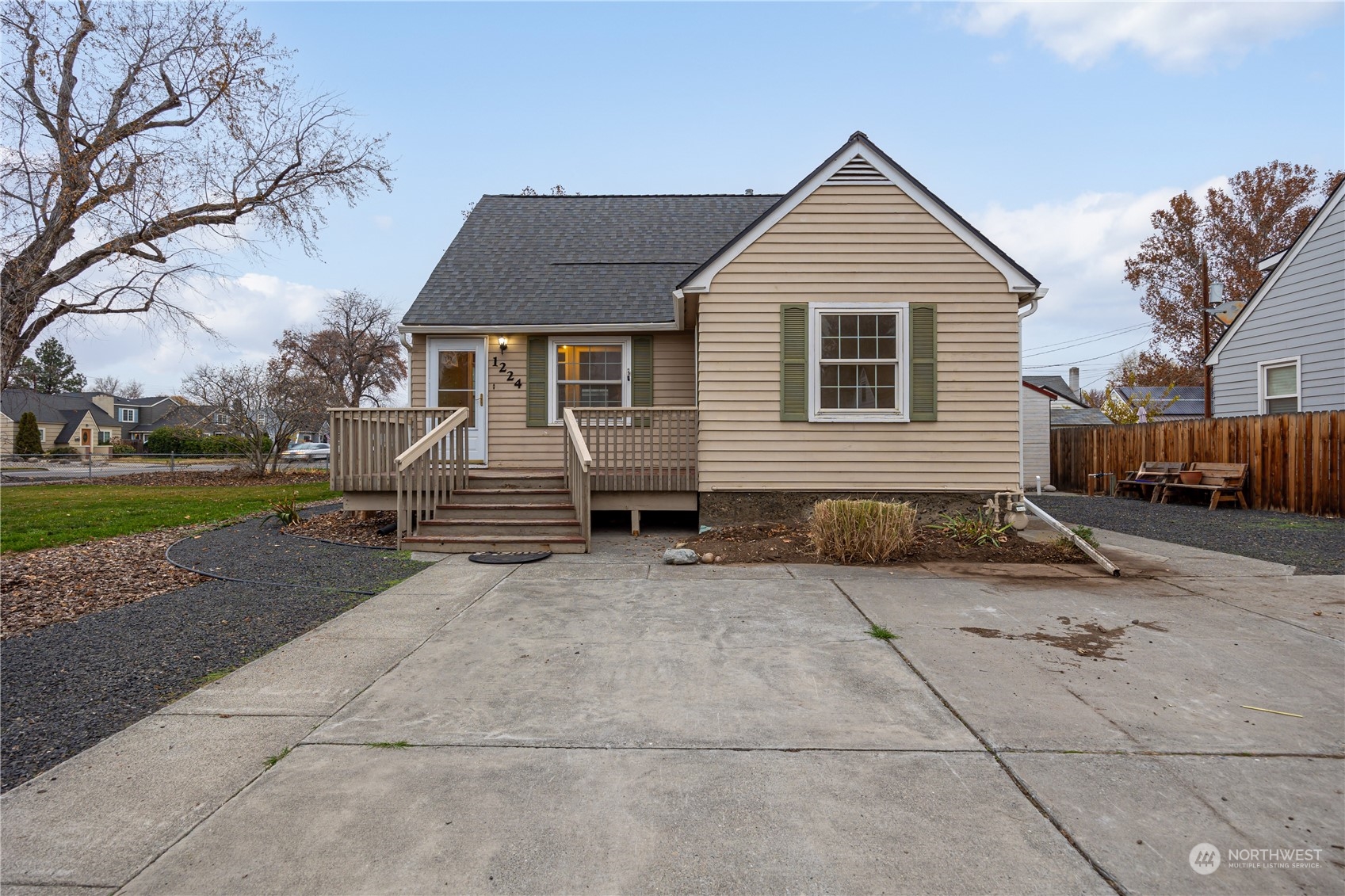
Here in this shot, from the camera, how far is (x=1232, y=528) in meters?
8.97

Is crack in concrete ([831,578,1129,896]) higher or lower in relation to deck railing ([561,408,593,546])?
lower

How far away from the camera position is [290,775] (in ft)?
7.74

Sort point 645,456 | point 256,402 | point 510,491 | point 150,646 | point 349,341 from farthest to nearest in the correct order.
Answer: point 349,341, point 256,402, point 645,456, point 510,491, point 150,646

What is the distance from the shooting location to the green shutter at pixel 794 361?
8.09 meters

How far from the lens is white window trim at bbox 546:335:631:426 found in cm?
997

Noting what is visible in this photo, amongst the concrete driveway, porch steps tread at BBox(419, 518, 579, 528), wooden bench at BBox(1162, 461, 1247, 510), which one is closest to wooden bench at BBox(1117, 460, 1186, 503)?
wooden bench at BBox(1162, 461, 1247, 510)

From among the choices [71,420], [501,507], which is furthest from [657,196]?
[71,420]

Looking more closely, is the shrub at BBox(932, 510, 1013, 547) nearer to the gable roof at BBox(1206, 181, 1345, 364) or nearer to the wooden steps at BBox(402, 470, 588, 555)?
the wooden steps at BBox(402, 470, 588, 555)

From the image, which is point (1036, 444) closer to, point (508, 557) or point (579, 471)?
point (579, 471)

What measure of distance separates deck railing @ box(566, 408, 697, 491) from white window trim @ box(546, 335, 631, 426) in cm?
151

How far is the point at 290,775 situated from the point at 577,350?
26.9ft

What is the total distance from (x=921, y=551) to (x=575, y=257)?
7802 mm

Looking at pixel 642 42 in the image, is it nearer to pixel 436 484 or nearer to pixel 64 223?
pixel 436 484

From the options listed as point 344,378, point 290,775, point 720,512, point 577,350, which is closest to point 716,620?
point 290,775
